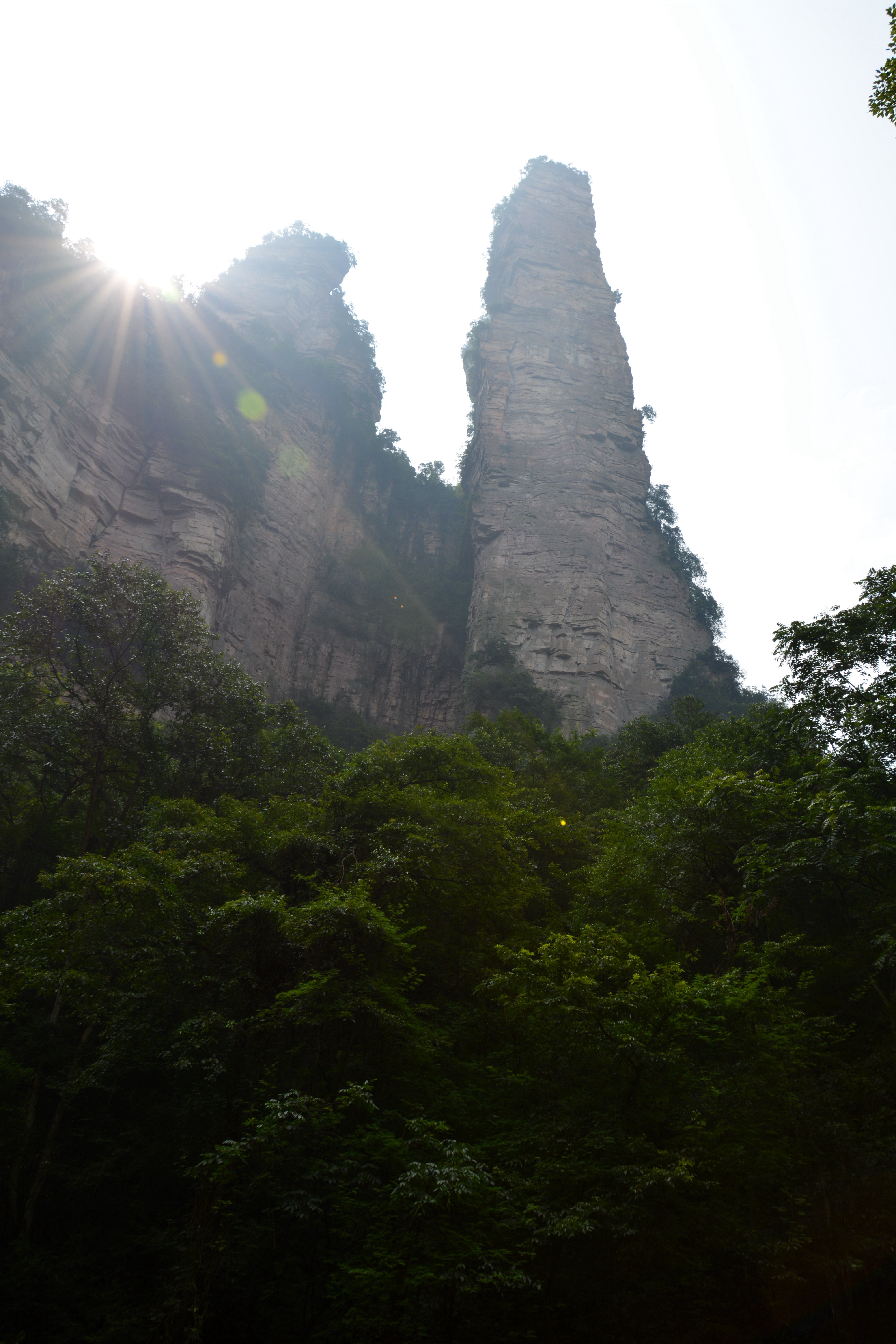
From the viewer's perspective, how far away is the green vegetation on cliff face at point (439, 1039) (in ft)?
21.0

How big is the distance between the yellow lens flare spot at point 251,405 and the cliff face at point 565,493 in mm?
12173

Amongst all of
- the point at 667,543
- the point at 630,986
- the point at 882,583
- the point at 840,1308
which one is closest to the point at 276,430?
the point at 667,543

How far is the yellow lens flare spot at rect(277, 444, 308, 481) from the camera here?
42.1m

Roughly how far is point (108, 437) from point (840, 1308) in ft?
118

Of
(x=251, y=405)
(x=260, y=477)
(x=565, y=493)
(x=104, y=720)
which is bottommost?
(x=104, y=720)

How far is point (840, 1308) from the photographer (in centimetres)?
613

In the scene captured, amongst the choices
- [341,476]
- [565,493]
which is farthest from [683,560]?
[341,476]

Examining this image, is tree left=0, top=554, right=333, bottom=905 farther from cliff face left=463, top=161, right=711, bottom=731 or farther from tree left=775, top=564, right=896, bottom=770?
cliff face left=463, top=161, right=711, bottom=731

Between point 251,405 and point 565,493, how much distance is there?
17.0 meters

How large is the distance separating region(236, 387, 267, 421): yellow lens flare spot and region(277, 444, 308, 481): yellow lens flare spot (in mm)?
1993

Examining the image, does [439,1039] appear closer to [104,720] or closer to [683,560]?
[104,720]

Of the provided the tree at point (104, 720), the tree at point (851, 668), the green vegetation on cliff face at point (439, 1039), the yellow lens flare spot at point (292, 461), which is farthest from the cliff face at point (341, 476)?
the tree at point (851, 668)

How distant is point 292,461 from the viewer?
140ft

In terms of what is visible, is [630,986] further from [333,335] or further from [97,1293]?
[333,335]
